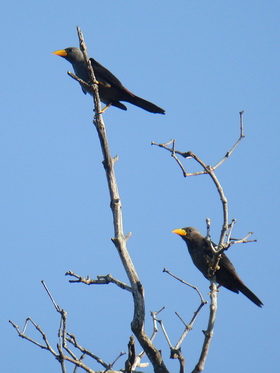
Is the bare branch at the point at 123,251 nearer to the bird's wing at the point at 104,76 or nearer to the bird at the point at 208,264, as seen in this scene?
the bird at the point at 208,264

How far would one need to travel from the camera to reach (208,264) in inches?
250

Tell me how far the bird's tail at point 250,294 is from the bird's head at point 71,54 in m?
3.62

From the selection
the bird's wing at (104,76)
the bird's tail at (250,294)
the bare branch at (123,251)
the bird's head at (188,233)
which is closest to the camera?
the bare branch at (123,251)

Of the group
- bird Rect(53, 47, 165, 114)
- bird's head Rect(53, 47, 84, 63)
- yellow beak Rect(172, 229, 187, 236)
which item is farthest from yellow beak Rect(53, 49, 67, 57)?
yellow beak Rect(172, 229, 187, 236)

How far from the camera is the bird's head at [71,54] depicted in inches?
322

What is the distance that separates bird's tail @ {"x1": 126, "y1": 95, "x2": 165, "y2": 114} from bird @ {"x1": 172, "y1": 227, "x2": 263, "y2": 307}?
1428 millimetres

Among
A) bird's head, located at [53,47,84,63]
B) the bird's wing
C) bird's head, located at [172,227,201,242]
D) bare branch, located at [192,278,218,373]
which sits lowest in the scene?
bare branch, located at [192,278,218,373]

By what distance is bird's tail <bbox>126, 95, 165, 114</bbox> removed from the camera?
733cm

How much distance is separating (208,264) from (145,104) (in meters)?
2.13

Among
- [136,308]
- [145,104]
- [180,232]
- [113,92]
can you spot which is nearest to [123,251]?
[136,308]

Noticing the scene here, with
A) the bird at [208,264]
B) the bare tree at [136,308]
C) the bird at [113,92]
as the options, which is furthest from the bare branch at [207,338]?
the bird at [113,92]

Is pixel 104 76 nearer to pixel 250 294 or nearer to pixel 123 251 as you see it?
pixel 250 294

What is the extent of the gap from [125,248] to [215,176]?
89cm

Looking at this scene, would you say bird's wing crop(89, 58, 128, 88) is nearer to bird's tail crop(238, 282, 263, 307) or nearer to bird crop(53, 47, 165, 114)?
bird crop(53, 47, 165, 114)
